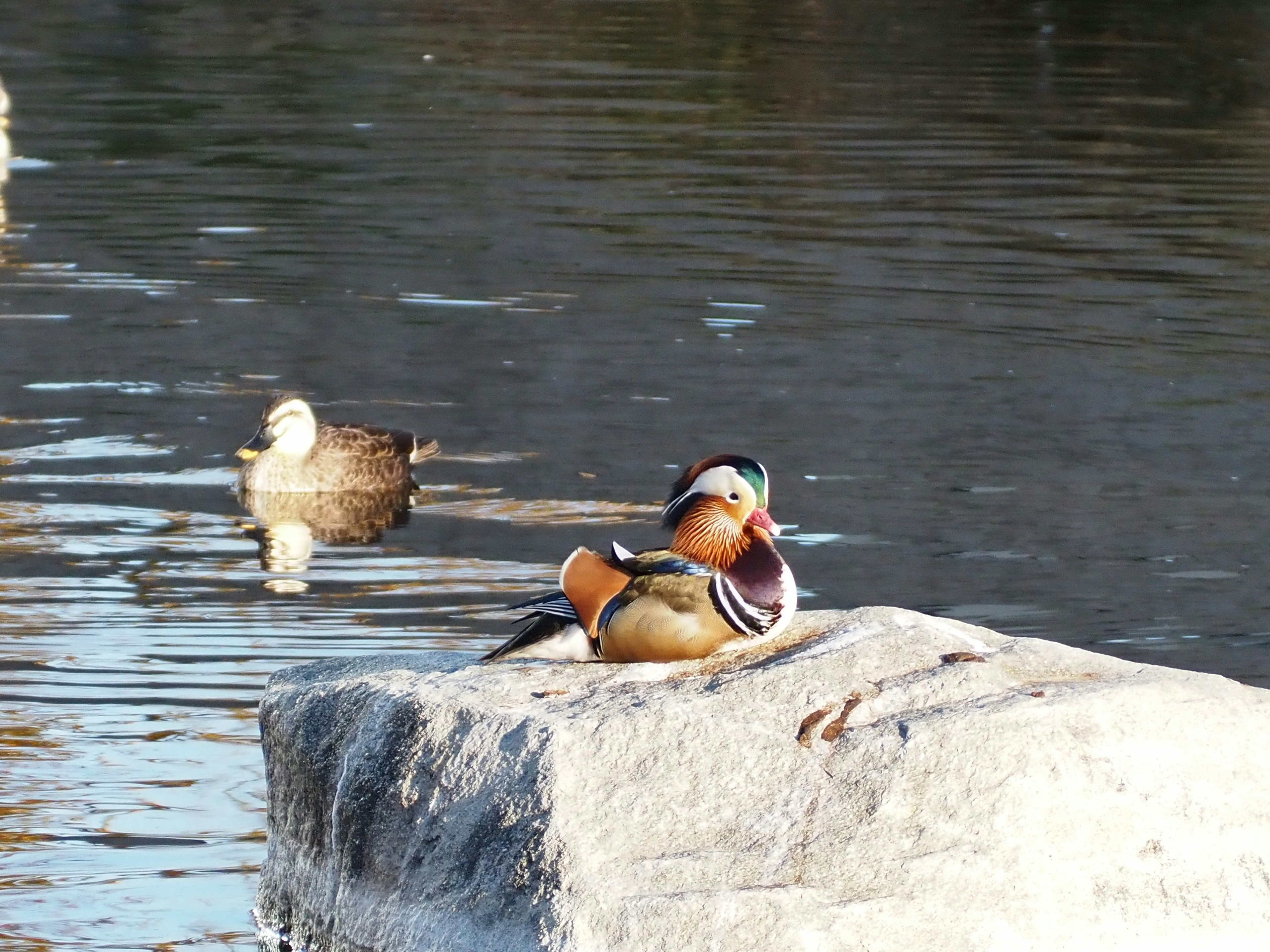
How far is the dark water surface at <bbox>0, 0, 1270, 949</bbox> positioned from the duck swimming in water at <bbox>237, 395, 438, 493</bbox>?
0.27 metres

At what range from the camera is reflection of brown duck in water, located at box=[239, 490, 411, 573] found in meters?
11.4

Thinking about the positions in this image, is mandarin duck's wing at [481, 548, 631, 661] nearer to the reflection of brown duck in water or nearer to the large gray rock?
the large gray rock

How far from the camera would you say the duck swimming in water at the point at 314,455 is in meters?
12.1

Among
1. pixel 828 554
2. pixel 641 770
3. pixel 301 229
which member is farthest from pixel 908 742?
pixel 301 229

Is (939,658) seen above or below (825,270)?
above

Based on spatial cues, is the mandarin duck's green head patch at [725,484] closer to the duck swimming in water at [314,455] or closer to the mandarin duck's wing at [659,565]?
the mandarin duck's wing at [659,565]

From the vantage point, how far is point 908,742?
5.46m

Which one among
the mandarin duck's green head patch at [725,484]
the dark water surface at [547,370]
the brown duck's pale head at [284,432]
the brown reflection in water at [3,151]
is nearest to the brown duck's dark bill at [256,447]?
the brown duck's pale head at [284,432]

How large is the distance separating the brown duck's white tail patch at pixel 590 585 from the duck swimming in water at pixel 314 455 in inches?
238

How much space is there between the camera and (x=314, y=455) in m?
12.2

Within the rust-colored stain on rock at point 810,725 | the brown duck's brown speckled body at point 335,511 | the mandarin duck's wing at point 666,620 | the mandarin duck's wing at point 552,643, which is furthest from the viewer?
the brown duck's brown speckled body at point 335,511

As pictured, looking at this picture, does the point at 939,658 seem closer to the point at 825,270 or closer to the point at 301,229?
the point at 825,270

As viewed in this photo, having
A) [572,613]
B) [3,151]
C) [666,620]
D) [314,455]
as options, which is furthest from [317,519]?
[3,151]

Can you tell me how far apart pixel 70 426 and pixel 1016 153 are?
1372cm
